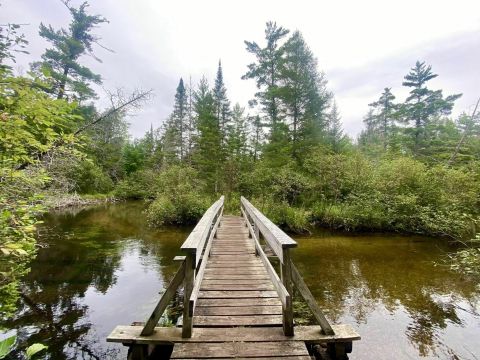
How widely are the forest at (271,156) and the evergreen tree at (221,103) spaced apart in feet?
0.43

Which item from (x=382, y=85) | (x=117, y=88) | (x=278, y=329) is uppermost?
(x=382, y=85)

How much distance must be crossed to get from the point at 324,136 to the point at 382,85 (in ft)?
74.4

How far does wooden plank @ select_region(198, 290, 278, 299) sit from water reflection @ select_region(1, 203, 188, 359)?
2.04 m

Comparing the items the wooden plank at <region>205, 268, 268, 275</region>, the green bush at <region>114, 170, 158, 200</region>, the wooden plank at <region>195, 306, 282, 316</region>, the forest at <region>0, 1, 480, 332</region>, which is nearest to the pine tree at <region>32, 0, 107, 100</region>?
the forest at <region>0, 1, 480, 332</region>

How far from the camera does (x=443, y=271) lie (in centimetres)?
866

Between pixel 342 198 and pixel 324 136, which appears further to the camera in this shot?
pixel 324 136

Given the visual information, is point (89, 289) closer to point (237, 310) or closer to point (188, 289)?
point (237, 310)

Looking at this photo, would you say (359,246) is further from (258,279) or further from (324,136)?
(324,136)

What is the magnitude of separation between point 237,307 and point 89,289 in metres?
5.54

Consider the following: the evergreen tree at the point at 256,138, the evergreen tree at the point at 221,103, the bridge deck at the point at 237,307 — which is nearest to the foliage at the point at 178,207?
the bridge deck at the point at 237,307

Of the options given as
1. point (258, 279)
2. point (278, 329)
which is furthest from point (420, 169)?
point (278, 329)

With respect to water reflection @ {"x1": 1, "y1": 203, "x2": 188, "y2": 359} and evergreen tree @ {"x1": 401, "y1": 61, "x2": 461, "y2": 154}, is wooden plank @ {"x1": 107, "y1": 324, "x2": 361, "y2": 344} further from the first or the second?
evergreen tree @ {"x1": 401, "y1": 61, "x2": 461, "y2": 154}

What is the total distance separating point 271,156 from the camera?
2111 centimetres

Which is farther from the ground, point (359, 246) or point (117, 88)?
point (117, 88)
